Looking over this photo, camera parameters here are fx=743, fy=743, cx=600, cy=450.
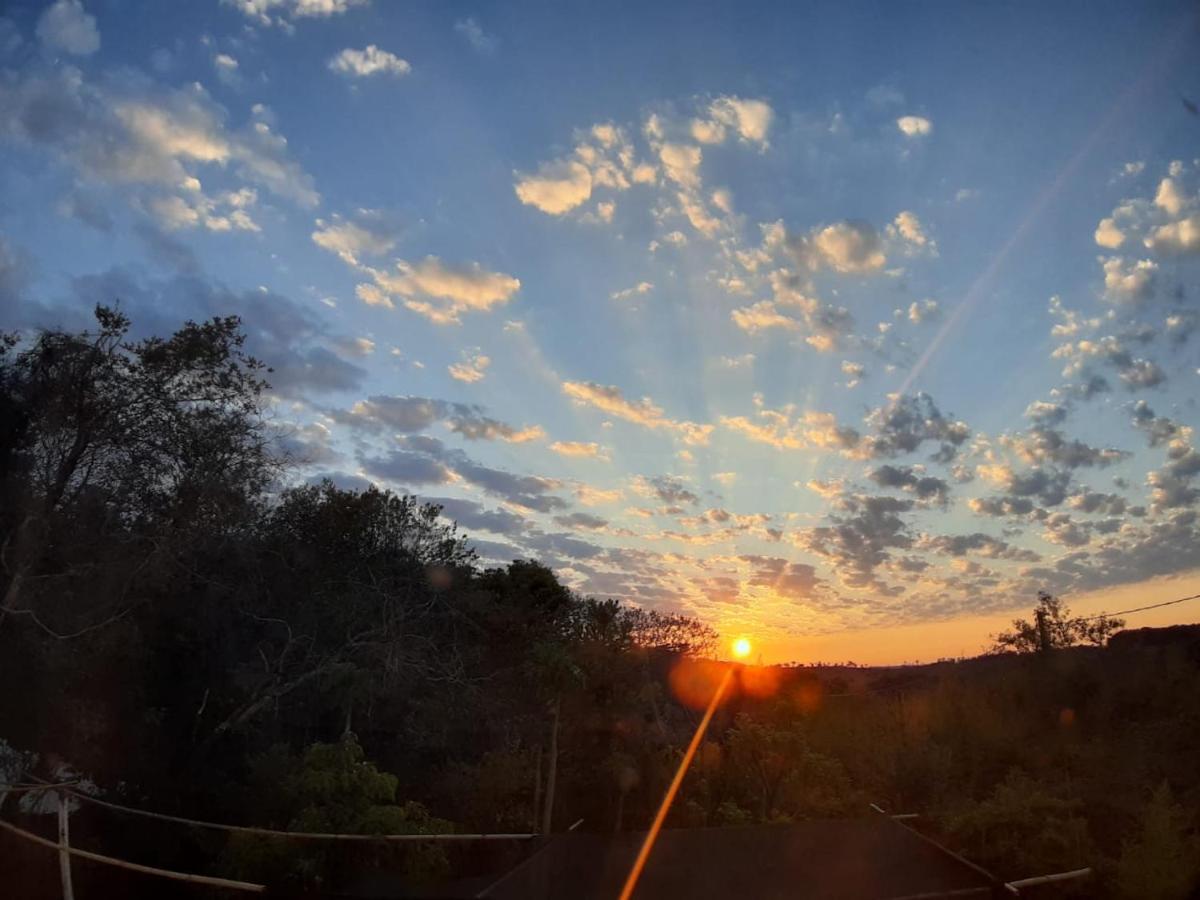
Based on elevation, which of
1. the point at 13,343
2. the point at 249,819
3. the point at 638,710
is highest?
the point at 13,343

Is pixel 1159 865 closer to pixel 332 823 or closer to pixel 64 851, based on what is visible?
pixel 332 823

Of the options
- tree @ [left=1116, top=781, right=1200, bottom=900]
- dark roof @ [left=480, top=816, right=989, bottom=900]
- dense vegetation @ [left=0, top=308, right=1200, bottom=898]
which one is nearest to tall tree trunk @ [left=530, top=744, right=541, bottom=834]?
dense vegetation @ [left=0, top=308, right=1200, bottom=898]

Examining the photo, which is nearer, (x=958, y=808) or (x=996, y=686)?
(x=958, y=808)

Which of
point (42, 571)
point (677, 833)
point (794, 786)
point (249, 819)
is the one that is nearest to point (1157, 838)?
point (794, 786)

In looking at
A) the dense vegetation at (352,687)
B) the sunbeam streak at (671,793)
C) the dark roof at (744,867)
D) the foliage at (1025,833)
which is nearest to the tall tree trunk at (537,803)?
the dense vegetation at (352,687)

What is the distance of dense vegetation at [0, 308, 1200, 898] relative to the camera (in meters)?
10.7

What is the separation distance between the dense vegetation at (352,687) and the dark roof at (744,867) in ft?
15.9

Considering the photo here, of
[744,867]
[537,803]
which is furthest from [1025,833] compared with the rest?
[744,867]

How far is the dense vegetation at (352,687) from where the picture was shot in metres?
10.7

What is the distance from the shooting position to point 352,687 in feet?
39.9

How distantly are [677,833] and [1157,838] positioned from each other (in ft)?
18.6

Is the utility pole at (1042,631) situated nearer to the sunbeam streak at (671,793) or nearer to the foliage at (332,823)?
the sunbeam streak at (671,793)

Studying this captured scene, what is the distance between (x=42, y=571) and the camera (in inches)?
452

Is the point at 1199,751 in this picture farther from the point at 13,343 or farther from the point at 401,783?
Result: the point at 13,343
